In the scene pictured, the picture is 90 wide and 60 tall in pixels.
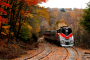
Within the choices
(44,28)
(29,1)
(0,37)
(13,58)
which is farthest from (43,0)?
(44,28)

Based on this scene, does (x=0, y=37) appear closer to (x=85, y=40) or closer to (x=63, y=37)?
(x=63, y=37)

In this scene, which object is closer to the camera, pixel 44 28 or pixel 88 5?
pixel 88 5

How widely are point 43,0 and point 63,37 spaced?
8045 millimetres

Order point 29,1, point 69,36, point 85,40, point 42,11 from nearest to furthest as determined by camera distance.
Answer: point 29,1 → point 42,11 → point 85,40 → point 69,36

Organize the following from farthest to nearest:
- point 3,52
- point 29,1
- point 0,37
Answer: point 0,37, point 29,1, point 3,52

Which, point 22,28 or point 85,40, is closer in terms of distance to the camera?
point 85,40

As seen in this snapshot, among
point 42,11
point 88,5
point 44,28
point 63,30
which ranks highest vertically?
point 88,5

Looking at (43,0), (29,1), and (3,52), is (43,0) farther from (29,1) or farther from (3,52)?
(3,52)

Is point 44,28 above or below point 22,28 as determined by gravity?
below

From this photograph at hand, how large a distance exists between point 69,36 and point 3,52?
11.5m

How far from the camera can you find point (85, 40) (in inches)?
666

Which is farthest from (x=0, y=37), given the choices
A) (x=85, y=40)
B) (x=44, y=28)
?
(x=44, y=28)

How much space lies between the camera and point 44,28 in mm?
69750

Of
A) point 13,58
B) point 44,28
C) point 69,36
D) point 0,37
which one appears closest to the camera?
point 13,58
